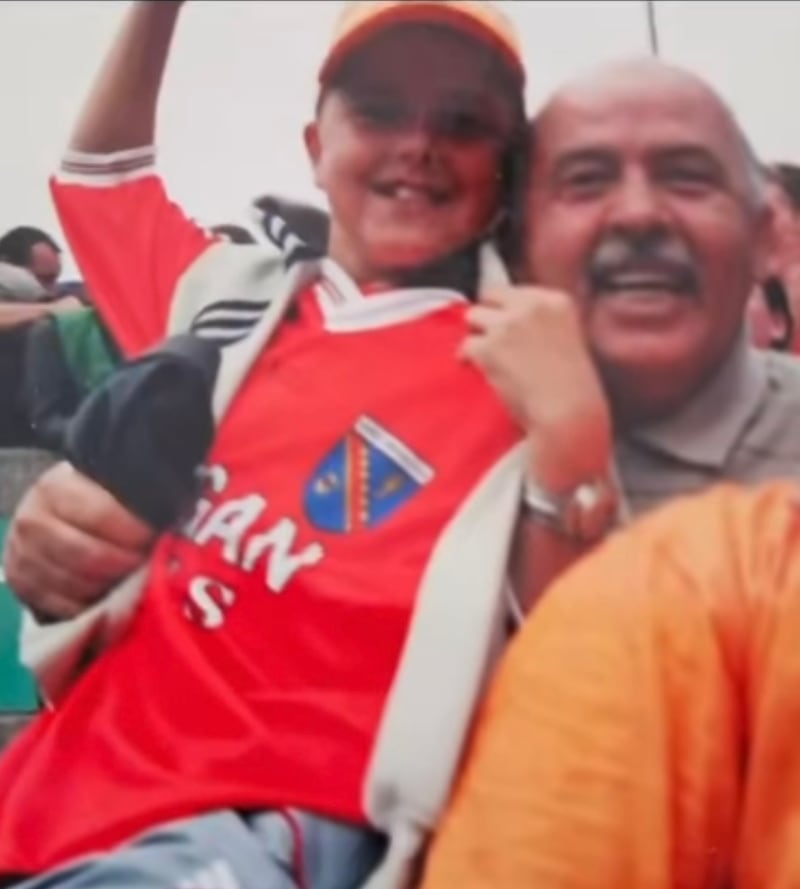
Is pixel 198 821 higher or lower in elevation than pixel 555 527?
lower

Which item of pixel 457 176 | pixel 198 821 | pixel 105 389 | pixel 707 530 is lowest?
Result: pixel 198 821

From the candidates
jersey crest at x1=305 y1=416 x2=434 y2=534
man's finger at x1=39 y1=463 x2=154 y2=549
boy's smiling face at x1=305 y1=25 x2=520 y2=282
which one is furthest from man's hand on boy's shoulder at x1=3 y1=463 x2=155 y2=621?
boy's smiling face at x1=305 y1=25 x2=520 y2=282

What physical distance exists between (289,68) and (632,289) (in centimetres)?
32

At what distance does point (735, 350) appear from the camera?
1272mm

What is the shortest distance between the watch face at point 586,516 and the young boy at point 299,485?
6 cm

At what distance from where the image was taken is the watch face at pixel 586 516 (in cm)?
123

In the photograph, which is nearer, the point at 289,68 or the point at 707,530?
the point at 707,530

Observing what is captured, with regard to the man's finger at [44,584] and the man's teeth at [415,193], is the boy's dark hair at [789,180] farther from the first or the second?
the man's finger at [44,584]

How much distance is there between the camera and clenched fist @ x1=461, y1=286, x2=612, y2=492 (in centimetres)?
124

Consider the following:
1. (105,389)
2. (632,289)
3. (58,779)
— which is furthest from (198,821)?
(632,289)

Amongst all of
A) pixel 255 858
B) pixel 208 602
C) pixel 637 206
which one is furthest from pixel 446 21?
pixel 255 858

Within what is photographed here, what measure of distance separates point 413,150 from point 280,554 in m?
0.31

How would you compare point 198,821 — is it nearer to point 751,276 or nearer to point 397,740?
point 397,740

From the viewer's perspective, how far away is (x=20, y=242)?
4.45ft
